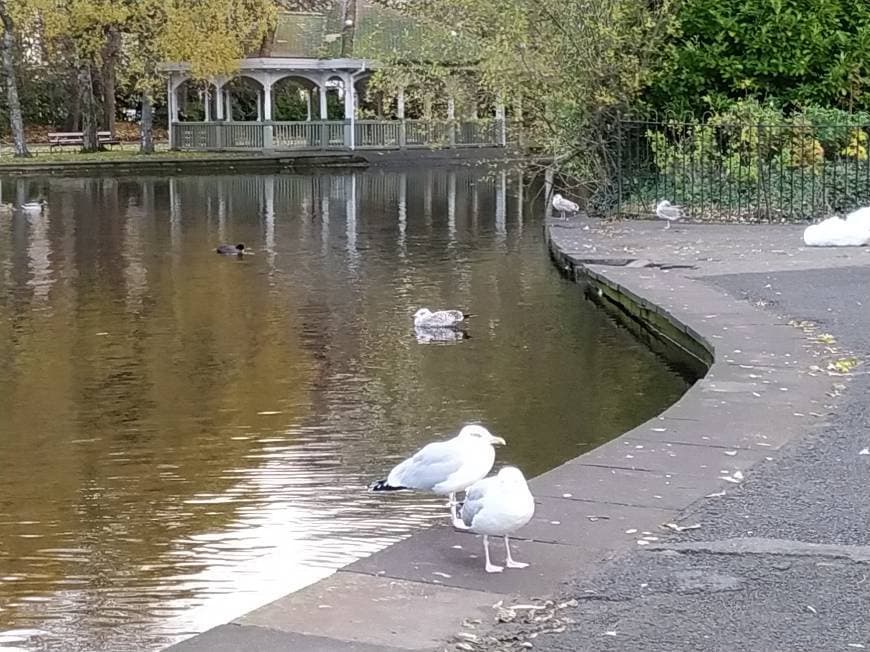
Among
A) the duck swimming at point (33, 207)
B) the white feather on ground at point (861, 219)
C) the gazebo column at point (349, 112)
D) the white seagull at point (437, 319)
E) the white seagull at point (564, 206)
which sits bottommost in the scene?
the white seagull at point (437, 319)

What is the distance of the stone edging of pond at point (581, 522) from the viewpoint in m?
5.05

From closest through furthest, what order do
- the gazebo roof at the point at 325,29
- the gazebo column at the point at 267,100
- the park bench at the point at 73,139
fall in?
1. the gazebo column at the point at 267,100
2. the gazebo roof at the point at 325,29
3. the park bench at the point at 73,139

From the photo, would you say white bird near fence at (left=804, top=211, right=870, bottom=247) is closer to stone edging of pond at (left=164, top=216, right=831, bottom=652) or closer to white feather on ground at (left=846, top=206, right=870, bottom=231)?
white feather on ground at (left=846, top=206, right=870, bottom=231)

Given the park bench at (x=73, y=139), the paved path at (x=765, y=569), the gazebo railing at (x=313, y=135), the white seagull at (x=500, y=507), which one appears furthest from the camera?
the park bench at (x=73, y=139)

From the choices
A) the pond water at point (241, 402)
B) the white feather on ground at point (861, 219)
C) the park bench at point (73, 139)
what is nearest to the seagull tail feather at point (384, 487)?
the pond water at point (241, 402)

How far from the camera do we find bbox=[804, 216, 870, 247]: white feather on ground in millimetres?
17797

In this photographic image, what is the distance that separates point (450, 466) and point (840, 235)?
1310cm

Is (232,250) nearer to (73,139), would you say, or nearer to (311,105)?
(311,105)

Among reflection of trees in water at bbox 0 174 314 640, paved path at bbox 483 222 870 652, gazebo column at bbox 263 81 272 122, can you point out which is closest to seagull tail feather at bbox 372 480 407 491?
paved path at bbox 483 222 870 652

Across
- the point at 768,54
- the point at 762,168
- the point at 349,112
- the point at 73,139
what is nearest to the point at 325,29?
the point at 349,112

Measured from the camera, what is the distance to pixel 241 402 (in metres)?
10.7

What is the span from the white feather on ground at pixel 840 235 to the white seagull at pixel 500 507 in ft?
43.6

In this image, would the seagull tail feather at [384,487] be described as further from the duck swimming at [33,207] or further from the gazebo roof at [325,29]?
the gazebo roof at [325,29]

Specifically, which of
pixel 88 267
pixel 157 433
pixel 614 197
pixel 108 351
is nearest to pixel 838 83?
pixel 614 197
